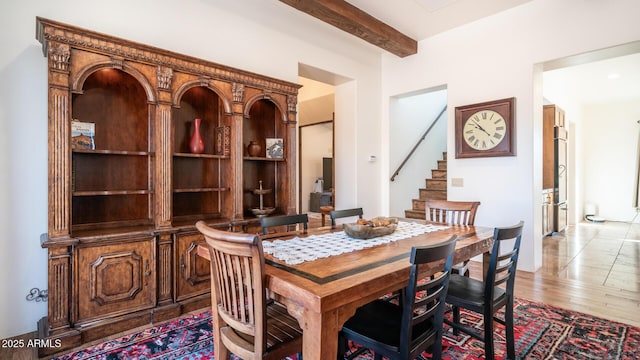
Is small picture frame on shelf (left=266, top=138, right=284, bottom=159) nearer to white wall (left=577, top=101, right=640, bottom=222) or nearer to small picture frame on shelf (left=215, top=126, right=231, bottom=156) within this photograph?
small picture frame on shelf (left=215, top=126, right=231, bottom=156)

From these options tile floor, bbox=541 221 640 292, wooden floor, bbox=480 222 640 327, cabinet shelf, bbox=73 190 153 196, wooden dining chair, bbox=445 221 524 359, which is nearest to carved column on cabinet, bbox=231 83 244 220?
cabinet shelf, bbox=73 190 153 196

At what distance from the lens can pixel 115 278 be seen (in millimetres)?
2373

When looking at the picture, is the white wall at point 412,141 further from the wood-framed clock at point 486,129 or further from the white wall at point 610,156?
the white wall at point 610,156

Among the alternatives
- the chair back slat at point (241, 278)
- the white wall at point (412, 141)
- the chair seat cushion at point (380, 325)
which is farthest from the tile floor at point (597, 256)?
the chair back slat at point (241, 278)

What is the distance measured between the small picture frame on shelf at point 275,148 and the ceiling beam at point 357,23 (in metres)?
1.44

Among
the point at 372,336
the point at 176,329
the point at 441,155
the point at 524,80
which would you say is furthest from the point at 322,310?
the point at 441,155

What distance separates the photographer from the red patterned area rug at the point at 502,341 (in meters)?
2.10

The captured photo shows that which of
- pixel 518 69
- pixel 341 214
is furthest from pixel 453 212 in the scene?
pixel 518 69

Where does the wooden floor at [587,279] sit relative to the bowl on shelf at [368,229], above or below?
below

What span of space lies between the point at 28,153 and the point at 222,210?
160 centimetres

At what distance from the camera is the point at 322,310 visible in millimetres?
1168

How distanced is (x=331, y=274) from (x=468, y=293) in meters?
1.11

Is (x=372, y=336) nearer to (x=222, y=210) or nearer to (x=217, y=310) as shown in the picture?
(x=217, y=310)

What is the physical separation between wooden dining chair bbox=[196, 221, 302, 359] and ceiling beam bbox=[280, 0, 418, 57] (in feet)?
9.26
